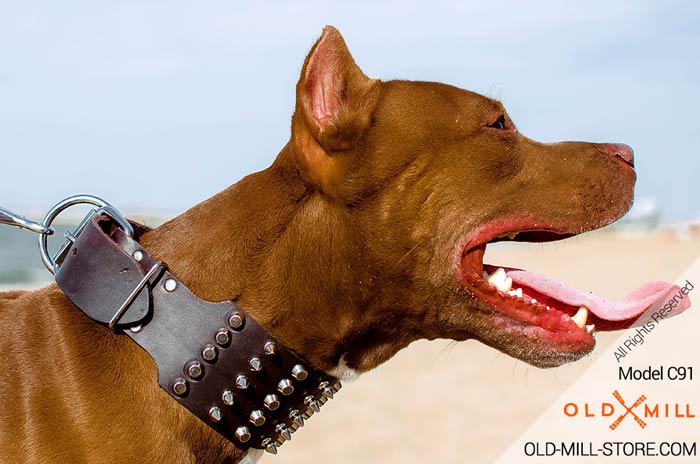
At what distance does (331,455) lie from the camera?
847 cm

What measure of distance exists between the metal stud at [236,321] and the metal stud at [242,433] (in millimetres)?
335

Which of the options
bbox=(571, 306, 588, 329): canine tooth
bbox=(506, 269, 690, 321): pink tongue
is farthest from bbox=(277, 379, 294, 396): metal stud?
bbox=(571, 306, 588, 329): canine tooth

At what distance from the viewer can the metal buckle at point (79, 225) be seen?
3305 millimetres

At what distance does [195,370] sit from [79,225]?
0.78 metres

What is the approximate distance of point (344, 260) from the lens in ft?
10.9

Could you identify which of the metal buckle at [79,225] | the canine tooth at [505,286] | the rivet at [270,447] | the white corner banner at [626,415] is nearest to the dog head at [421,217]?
the canine tooth at [505,286]

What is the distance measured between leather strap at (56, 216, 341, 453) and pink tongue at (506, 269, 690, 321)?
107 cm

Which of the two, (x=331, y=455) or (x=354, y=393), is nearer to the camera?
(x=331, y=455)

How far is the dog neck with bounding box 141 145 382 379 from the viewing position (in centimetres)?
323

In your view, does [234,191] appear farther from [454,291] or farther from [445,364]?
[445,364]

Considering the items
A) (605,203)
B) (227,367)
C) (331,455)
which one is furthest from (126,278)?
(331,455)

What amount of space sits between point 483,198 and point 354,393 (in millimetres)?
7629

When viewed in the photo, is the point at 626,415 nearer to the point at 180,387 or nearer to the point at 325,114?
the point at 325,114

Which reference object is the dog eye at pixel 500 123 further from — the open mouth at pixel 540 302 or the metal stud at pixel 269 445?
the metal stud at pixel 269 445
